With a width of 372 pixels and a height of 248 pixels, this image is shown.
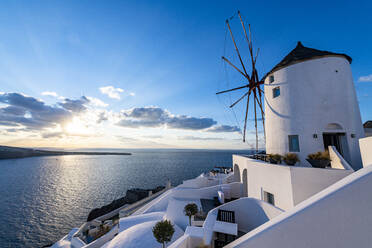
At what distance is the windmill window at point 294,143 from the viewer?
38.1ft

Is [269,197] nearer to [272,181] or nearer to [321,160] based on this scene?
[272,181]

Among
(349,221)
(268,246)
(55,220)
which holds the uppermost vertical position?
(349,221)

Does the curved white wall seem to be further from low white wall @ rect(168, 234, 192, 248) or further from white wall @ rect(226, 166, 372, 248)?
low white wall @ rect(168, 234, 192, 248)

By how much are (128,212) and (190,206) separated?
53.6ft

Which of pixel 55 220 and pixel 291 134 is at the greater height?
pixel 291 134

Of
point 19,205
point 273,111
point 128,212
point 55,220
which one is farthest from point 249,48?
point 19,205

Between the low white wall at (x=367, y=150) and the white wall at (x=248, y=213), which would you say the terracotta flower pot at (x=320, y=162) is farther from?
the white wall at (x=248, y=213)

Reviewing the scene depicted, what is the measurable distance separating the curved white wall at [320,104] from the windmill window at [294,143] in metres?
0.25

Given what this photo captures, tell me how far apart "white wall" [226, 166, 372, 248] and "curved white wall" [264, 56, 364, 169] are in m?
8.46

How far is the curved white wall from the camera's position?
1075 centimetres

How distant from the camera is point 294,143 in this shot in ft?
38.9

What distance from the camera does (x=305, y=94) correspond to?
11367mm

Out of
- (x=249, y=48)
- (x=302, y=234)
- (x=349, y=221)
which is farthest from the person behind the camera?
(x=249, y=48)

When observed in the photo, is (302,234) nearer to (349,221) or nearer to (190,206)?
(349,221)
